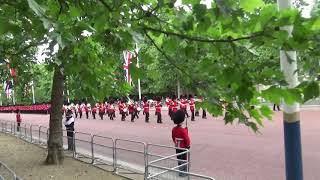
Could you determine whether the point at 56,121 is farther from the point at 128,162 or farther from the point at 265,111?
the point at 265,111

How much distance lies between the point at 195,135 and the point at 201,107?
51.1 ft

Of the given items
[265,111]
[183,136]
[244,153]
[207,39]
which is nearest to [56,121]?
[244,153]

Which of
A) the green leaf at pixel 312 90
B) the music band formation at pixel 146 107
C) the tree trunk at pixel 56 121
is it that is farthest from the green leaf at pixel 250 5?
the music band formation at pixel 146 107

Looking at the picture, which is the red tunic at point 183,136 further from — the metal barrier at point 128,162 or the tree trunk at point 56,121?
the tree trunk at point 56,121

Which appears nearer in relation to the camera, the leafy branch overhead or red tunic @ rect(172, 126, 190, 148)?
the leafy branch overhead

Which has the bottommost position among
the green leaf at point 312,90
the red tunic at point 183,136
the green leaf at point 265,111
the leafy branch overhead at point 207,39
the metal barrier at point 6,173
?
the metal barrier at point 6,173

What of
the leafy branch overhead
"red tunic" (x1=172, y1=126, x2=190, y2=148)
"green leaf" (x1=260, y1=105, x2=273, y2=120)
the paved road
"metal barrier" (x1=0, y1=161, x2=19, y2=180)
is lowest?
the paved road

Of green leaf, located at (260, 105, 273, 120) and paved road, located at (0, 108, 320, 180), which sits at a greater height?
green leaf, located at (260, 105, 273, 120)

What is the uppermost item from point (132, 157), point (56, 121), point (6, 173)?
point (56, 121)

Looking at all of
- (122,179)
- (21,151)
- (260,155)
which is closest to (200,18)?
(122,179)

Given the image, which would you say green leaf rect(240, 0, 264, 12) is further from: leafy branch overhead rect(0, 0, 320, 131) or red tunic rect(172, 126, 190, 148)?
red tunic rect(172, 126, 190, 148)

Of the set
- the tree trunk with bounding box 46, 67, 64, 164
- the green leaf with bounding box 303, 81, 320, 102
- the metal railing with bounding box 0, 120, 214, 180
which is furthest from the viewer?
the tree trunk with bounding box 46, 67, 64, 164

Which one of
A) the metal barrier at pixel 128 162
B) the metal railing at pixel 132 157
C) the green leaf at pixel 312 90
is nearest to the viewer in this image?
the green leaf at pixel 312 90

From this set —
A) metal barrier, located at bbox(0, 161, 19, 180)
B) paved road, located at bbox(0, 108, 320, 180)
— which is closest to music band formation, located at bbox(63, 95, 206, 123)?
paved road, located at bbox(0, 108, 320, 180)
